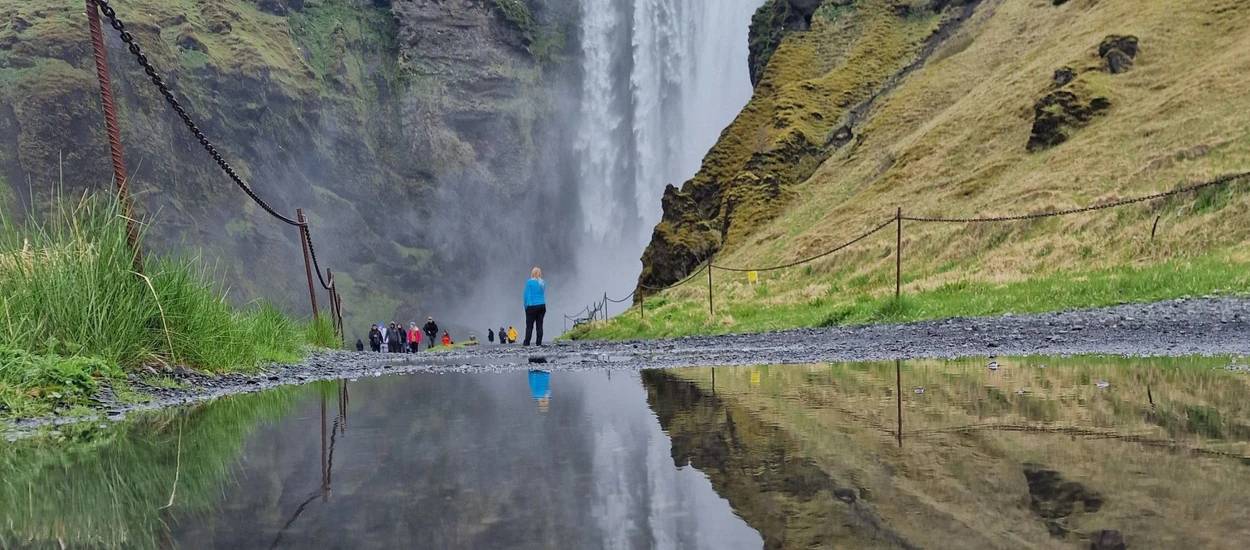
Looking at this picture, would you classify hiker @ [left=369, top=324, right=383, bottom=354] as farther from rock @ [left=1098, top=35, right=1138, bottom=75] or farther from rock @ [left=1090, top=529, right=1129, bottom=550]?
rock @ [left=1090, top=529, right=1129, bottom=550]

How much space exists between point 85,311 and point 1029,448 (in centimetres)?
555

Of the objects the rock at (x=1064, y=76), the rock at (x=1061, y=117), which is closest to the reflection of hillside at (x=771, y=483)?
the rock at (x=1061, y=117)

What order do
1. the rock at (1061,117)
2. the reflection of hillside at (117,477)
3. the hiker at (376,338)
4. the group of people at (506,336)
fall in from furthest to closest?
the group of people at (506,336) < the hiker at (376,338) < the rock at (1061,117) < the reflection of hillside at (117,477)

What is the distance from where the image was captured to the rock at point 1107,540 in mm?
1788

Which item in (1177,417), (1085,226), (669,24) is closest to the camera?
(1177,417)

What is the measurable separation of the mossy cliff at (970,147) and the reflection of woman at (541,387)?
907 centimetres

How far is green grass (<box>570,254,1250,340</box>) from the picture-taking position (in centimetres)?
1199

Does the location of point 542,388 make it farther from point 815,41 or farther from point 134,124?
point 134,124

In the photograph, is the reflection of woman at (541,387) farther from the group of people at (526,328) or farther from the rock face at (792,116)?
the rock face at (792,116)

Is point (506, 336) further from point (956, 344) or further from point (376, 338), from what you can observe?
point (956, 344)

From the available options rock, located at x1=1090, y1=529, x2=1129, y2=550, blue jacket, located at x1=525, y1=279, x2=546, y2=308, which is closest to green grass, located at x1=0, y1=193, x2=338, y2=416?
rock, located at x1=1090, y1=529, x2=1129, y2=550

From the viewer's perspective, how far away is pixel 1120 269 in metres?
14.3

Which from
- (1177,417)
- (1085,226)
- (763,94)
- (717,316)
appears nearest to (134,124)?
(763,94)

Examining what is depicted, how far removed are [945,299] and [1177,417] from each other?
1186 centimetres
